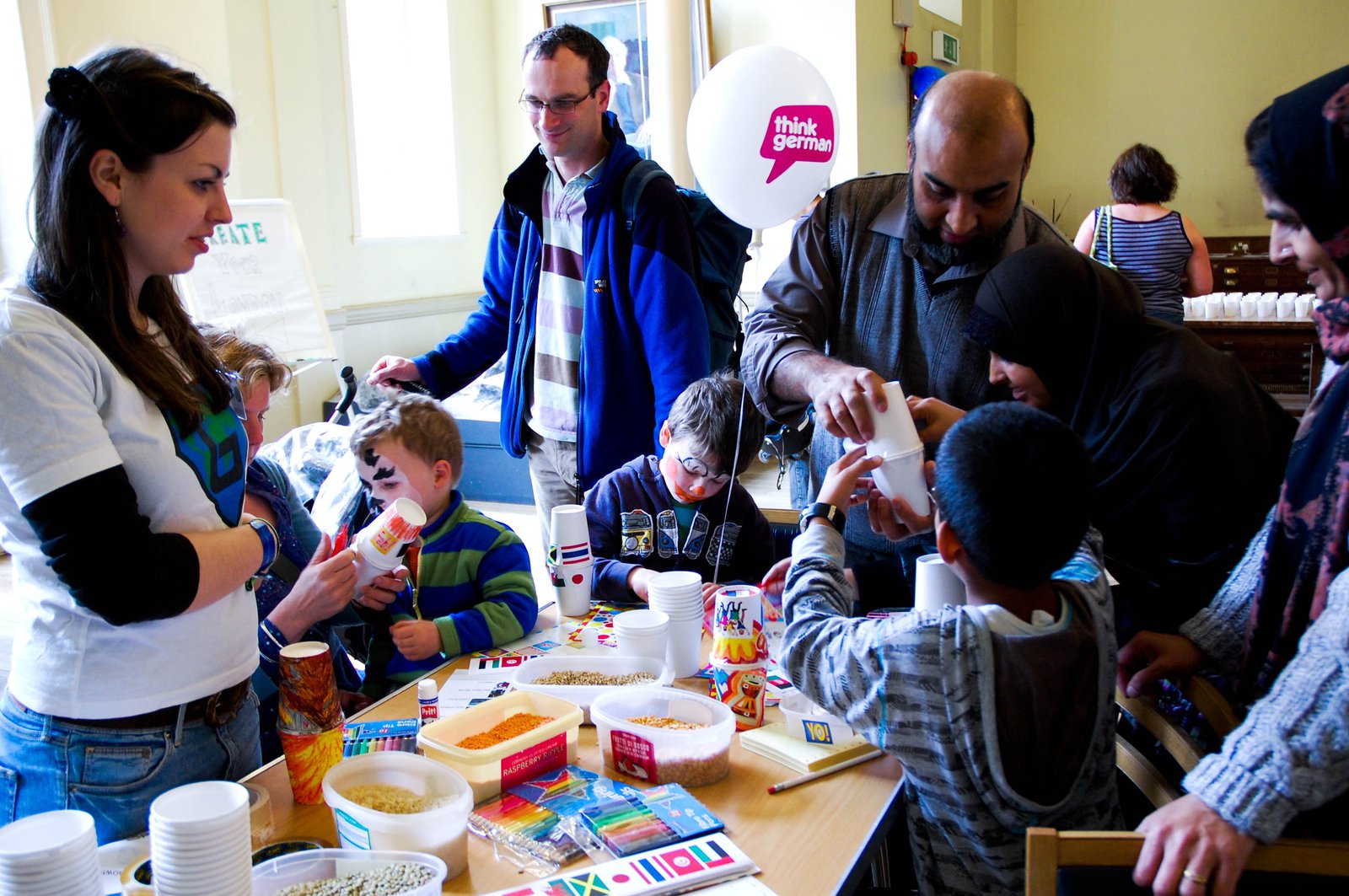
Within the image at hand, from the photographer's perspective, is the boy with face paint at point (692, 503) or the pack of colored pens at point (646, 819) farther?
the boy with face paint at point (692, 503)

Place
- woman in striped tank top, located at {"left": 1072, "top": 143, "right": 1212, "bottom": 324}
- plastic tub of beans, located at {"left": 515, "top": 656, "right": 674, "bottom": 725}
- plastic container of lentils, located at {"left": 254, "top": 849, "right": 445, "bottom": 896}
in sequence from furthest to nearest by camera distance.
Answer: woman in striped tank top, located at {"left": 1072, "top": 143, "right": 1212, "bottom": 324}
plastic tub of beans, located at {"left": 515, "top": 656, "right": 674, "bottom": 725}
plastic container of lentils, located at {"left": 254, "top": 849, "right": 445, "bottom": 896}

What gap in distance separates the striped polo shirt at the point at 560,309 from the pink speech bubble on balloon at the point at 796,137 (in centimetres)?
48

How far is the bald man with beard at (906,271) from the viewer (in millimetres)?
1898

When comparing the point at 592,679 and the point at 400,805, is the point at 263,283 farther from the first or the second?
the point at 400,805

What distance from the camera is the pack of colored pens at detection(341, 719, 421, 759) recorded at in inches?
59.5

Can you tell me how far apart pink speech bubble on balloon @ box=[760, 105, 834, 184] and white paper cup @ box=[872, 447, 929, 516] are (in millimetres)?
1438

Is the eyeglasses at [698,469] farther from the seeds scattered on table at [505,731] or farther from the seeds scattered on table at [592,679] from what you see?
the seeds scattered on table at [505,731]

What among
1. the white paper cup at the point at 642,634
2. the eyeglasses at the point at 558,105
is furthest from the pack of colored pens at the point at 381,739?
the eyeglasses at the point at 558,105

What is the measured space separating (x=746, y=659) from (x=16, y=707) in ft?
3.45

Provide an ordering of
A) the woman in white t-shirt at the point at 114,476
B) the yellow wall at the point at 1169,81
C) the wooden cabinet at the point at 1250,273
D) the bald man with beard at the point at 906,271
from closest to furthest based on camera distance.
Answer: the woman in white t-shirt at the point at 114,476 < the bald man with beard at the point at 906,271 < the wooden cabinet at the point at 1250,273 < the yellow wall at the point at 1169,81

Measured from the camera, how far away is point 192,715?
4.79 feet

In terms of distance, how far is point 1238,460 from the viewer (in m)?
1.72

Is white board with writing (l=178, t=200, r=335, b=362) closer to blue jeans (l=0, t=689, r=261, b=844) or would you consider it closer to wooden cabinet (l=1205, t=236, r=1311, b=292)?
blue jeans (l=0, t=689, r=261, b=844)

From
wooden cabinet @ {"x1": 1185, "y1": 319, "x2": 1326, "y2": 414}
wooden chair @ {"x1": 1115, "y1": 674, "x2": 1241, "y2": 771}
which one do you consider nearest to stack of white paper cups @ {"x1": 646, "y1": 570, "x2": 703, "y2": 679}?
wooden chair @ {"x1": 1115, "y1": 674, "x2": 1241, "y2": 771}
